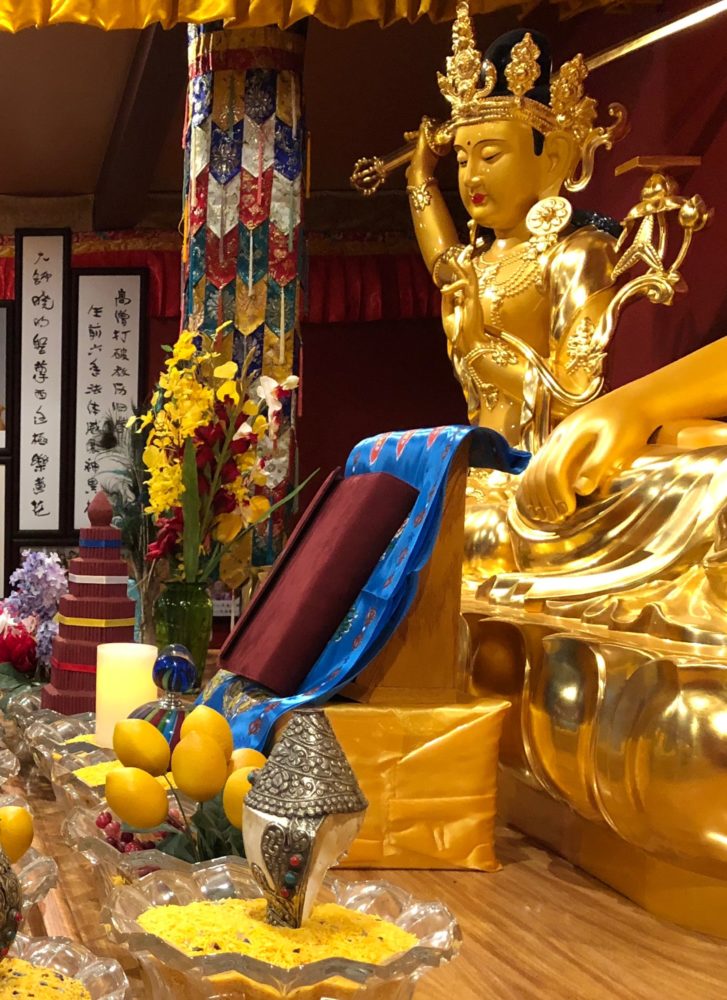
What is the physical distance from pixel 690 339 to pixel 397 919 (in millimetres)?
2157

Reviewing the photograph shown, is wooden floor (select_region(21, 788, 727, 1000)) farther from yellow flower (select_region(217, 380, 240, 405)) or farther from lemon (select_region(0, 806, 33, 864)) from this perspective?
yellow flower (select_region(217, 380, 240, 405))

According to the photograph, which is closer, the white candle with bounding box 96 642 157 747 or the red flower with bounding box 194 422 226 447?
the white candle with bounding box 96 642 157 747

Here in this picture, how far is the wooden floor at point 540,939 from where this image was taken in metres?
1.10

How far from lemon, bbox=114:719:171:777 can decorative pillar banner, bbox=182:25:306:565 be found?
2.52m

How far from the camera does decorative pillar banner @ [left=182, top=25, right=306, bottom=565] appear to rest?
3531 mm

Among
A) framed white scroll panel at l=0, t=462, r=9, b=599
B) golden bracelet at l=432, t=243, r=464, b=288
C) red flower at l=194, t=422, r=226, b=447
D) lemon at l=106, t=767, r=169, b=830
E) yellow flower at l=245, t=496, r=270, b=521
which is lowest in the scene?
framed white scroll panel at l=0, t=462, r=9, b=599

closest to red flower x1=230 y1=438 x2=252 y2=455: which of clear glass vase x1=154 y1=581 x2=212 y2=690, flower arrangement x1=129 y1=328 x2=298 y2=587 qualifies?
flower arrangement x1=129 y1=328 x2=298 y2=587

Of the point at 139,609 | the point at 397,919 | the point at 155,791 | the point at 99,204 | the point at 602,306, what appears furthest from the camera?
the point at 99,204

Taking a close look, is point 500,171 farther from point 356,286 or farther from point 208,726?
point 356,286

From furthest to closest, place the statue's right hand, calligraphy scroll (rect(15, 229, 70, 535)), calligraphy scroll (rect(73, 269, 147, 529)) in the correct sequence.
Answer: calligraphy scroll (rect(73, 269, 147, 529)), calligraphy scroll (rect(15, 229, 70, 535)), the statue's right hand

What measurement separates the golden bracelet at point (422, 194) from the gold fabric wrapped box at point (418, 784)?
206 centimetres

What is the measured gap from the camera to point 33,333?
5488 millimetres

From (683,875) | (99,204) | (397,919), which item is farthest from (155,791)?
(99,204)

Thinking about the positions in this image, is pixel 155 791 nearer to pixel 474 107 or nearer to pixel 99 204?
pixel 474 107
